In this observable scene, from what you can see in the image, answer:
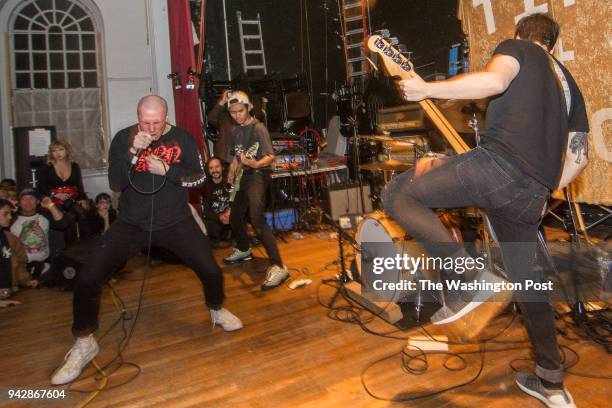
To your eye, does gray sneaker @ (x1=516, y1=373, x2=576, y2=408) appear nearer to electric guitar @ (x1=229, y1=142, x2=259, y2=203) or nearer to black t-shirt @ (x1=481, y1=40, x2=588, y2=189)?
black t-shirt @ (x1=481, y1=40, x2=588, y2=189)

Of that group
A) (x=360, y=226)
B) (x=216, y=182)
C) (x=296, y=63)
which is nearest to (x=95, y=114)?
(x=216, y=182)

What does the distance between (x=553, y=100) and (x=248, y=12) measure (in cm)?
711

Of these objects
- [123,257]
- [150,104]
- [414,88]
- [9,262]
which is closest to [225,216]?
[9,262]

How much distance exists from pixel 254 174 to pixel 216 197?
71.5 inches

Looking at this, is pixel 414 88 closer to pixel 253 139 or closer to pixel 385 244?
pixel 385 244

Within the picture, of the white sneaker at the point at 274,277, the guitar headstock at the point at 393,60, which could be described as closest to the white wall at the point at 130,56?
the white sneaker at the point at 274,277

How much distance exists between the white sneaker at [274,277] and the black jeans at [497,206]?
2172 millimetres

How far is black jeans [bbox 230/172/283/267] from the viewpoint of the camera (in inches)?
164

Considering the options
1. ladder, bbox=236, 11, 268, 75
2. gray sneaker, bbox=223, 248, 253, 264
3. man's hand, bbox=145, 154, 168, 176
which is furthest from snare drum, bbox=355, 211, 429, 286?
ladder, bbox=236, 11, 268, 75

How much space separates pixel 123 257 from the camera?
275 cm

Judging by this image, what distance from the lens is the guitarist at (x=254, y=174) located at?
13.6 ft

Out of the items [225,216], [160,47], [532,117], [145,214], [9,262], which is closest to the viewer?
[532,117]

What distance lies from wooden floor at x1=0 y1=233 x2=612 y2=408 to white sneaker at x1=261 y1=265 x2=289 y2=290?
3.1 inches

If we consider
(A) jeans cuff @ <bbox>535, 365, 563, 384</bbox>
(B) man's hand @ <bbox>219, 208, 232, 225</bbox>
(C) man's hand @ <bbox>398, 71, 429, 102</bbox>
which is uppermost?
(C) man's hand @ <bbox>398, 71, 429, 102</bbox>
